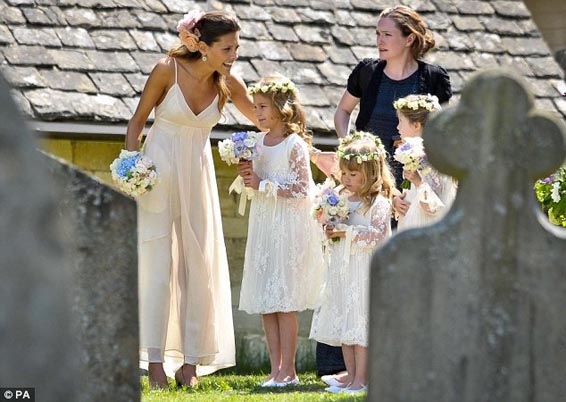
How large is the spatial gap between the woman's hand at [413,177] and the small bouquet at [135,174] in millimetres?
1532

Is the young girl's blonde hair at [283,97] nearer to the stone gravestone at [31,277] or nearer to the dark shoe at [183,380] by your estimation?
the dark shoe at [183,380]

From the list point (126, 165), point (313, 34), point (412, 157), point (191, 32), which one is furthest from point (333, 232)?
point (313, 34)

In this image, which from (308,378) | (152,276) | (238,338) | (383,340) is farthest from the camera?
(238,338)

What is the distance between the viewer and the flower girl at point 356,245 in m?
8.96

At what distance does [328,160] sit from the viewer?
9.73 metres

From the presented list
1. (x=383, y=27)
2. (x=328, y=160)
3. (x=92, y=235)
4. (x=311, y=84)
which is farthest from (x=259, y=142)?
(x=92, y=235)

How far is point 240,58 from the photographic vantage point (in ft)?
39.5

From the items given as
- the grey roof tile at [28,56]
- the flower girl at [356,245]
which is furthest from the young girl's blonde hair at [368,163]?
the grey roof tile at [28,56]

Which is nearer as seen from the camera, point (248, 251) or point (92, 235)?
point (92, 235)

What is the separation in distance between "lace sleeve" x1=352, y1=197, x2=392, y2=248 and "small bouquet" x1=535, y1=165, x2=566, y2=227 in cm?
154

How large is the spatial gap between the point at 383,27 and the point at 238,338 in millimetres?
3280

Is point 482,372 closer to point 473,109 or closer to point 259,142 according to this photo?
point 473,109

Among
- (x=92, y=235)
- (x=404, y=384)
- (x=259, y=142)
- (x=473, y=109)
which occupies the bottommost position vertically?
(x=404, y=384)

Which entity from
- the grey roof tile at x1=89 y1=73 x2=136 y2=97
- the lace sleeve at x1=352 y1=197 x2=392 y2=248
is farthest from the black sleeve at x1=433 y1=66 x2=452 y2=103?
the grey roof tile at x1=89 y1=73 x2=136 y2=97
